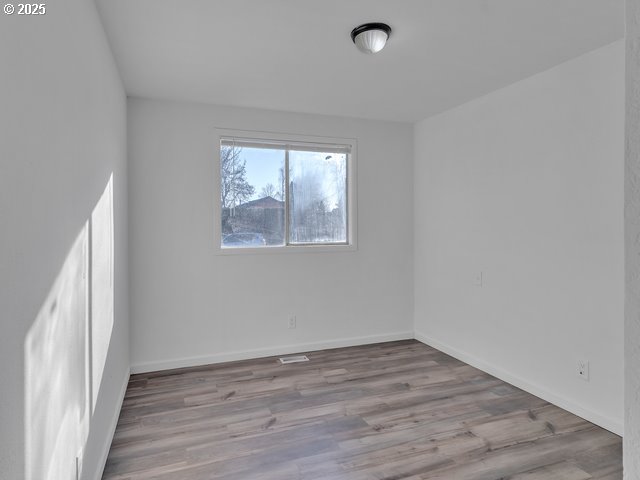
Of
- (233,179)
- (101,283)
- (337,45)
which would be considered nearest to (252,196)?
(233,179)

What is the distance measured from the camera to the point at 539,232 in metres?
3.09

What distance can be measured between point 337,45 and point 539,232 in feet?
6.72

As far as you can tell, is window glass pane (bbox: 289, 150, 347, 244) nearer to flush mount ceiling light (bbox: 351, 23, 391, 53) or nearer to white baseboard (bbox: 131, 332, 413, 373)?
white baseboard (bbox: 131, 332, 413, 373)

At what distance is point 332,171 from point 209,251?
5.19 feet

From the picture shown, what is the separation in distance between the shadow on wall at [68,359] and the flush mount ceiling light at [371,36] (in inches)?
69.7

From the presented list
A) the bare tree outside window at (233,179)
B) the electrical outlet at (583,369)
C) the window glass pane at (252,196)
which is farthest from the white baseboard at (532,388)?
the bare tree outside window at (233,179)

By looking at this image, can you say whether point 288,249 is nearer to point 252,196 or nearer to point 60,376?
point 252,196

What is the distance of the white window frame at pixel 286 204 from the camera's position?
3.86 metres

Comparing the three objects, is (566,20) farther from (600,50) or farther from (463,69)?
(463,69)

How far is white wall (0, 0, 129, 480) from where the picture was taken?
3.13ft

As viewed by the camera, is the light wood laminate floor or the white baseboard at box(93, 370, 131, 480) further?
the light wood laminate floor

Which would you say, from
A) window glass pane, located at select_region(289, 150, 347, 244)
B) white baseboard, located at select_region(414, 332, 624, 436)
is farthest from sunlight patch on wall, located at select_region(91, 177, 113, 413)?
white baseboard, located at select_region(414, 332, 624, 436)

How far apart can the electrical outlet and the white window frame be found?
2292 millimetres

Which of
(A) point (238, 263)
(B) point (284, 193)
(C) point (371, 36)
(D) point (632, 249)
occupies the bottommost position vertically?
(A) point (238, 263)
